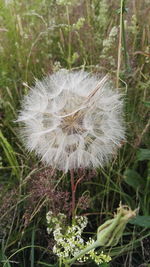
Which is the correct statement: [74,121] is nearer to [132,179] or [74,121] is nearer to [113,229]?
[132,179]

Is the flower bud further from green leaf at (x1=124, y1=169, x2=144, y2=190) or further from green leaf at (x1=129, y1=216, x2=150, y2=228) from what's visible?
green leaf at (x1=124, y1=169, x2=144, y2=190)

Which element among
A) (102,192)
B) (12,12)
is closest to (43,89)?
(102,192)

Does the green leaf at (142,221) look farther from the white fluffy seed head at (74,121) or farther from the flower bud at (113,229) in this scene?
the flower bud at (113,229)

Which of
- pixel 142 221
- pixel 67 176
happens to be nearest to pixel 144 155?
pixel 142 221

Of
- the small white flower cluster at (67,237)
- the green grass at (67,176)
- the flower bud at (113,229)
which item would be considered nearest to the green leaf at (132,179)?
the green grass at (67,176)

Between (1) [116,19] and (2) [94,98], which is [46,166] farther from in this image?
(1) [116,19]

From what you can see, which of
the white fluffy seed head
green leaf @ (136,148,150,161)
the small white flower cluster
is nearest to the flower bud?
the small white flower cluster
